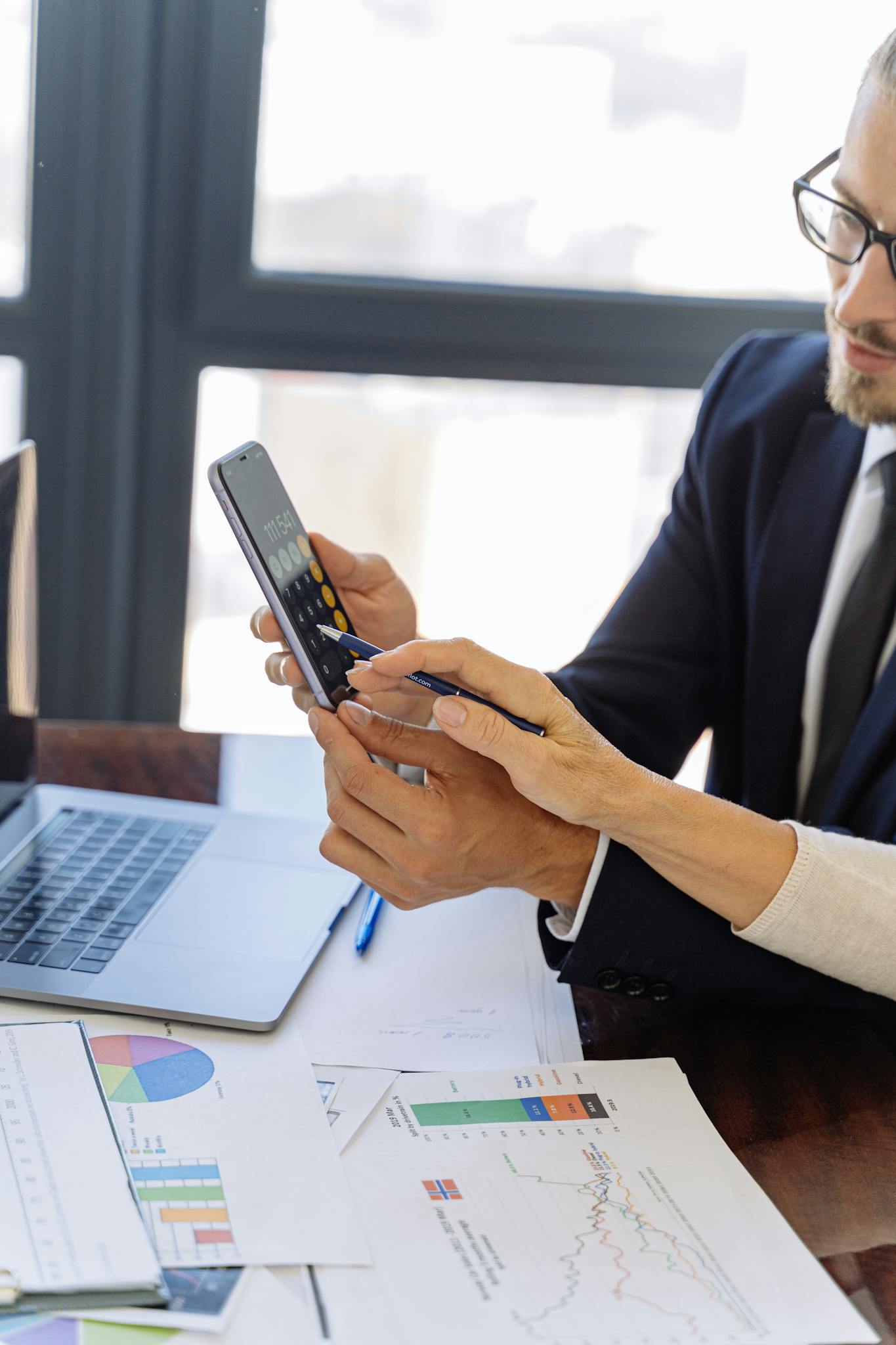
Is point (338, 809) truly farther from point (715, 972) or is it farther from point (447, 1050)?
point (715, 972)

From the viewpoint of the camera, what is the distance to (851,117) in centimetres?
109

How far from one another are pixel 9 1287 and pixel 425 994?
1.17 ft

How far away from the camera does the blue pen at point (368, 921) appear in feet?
3.00

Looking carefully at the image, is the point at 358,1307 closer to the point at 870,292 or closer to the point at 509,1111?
the point at 509,1111

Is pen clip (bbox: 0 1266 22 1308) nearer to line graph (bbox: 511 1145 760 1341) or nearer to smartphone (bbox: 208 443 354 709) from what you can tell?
line graph (bbox: 511 1145 760 1341)

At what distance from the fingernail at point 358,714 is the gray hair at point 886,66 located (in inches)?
25.9

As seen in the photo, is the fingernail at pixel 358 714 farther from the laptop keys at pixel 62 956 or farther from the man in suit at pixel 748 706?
the laptop keys at pixel 62 956

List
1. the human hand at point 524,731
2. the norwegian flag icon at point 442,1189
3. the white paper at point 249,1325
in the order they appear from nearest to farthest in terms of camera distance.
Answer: the white paper at point 249,1325 → the norwegian flag icon at point 442,1189 → the human hand at point 524,731

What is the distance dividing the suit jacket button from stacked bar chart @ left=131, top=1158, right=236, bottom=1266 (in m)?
0.33

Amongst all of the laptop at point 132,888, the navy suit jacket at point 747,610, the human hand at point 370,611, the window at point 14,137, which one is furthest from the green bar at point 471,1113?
the window at point 14,137

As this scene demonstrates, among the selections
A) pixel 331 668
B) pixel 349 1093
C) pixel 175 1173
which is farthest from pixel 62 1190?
pixel 331 668

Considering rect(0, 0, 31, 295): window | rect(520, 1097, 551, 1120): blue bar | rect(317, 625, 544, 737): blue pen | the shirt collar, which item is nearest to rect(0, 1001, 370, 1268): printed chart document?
rect(520, 1097, 551, 1120): blue bar

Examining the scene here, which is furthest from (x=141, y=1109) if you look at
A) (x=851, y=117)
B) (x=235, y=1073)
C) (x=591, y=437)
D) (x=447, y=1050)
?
(x=591, y=437)

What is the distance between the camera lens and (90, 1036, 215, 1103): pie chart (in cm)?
72
